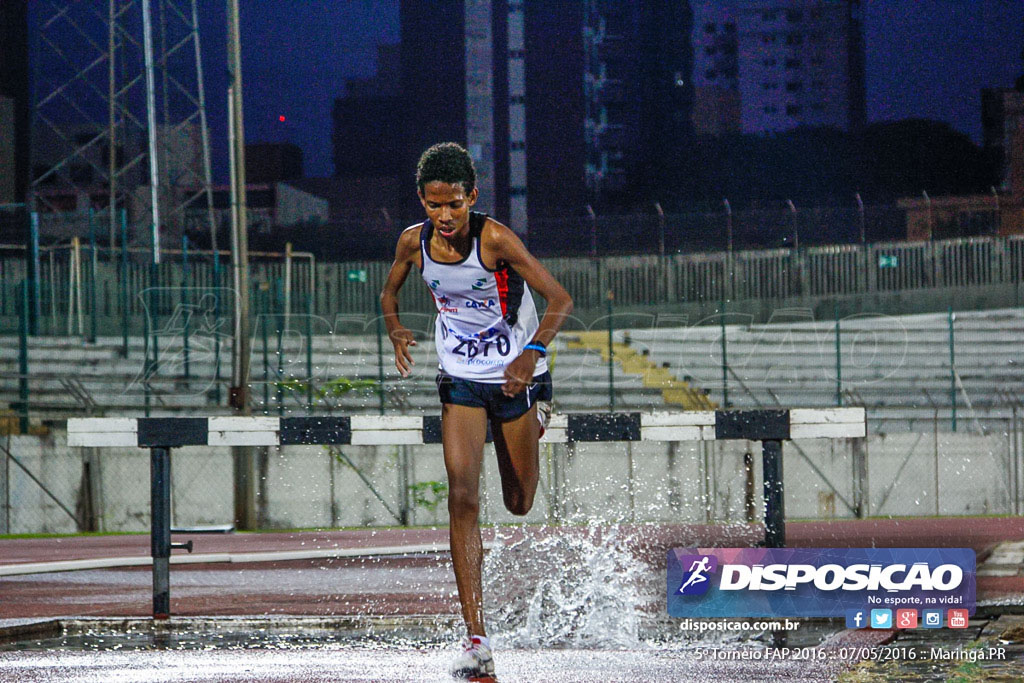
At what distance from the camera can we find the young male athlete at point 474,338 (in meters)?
5.21

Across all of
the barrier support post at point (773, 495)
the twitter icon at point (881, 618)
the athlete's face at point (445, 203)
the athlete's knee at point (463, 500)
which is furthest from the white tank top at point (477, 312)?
the twitter icon at point (881, 618)

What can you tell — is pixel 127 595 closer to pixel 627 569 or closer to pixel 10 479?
pixel 627 569

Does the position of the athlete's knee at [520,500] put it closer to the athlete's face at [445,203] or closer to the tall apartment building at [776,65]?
the athlete's face at [445,203]

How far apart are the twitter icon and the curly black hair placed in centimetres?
233

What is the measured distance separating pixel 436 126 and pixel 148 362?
2356 cm

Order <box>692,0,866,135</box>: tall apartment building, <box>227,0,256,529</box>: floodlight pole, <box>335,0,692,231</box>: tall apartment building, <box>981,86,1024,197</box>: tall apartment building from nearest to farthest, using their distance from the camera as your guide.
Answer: <box>227,0,256,529</box>: floodlight pole → <box>981,86,1024,197</box>: tall apartment building → <box>335,0,692,231</box>: tall apartment building → <box>692,0,866,135</box>: tall apartment building

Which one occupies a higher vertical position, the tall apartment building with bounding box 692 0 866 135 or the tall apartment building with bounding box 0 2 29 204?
the tall apartment building with bounding box 692 0 866 135

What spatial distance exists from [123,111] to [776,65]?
4136 centimetres

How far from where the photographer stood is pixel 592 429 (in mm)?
6422

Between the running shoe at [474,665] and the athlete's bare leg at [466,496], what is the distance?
0.68 ft

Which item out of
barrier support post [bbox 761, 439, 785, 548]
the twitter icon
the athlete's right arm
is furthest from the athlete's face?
the twitter icon

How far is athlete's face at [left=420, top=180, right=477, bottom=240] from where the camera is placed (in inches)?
204

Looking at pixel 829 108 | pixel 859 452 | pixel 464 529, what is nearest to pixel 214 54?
pixel 829 108

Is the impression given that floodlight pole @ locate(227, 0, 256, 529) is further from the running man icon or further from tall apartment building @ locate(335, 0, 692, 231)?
Result: tall apartment building @ locate(335, 0, 692, 231)
